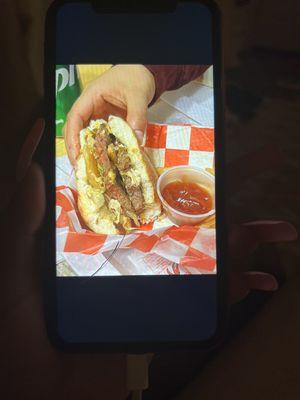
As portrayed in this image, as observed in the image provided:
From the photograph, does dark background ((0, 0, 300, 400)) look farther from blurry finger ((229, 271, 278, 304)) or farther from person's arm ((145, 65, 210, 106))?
person's arm ((145, 65, 210, 106))

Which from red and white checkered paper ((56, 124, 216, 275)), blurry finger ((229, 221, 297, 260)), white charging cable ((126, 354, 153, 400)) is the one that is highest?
red and white checkered paper ((56, 124, 216, 275))

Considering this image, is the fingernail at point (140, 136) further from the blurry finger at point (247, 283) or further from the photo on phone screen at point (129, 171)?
the blurry finger at point (247, 283)

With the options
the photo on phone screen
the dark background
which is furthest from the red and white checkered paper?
the dark background

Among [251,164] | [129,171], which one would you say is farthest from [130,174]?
[251,164]

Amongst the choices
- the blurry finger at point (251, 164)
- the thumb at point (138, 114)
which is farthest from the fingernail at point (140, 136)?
the blurry finger at point (251, 164)

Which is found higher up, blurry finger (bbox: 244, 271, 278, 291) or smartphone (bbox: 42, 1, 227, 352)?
→ smartphone (bbox: 42, 1, 227, 352)

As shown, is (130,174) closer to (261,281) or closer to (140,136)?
(140,136)
